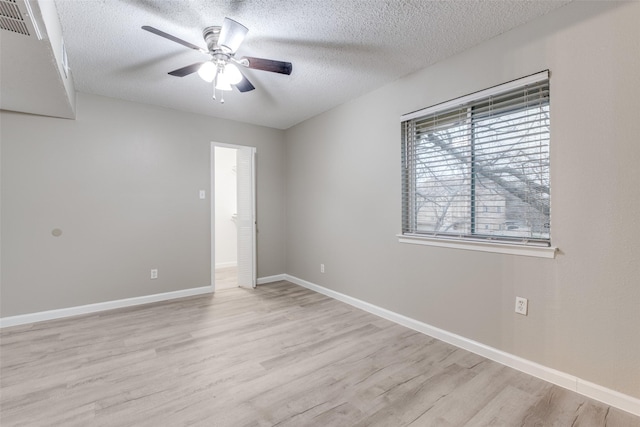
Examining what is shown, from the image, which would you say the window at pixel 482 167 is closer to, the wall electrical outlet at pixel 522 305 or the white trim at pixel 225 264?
the wall electrical outlet at pixel 522 305

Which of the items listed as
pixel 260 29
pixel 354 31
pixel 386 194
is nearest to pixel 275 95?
pixel 260 29

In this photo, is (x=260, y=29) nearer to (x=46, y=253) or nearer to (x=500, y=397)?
(x=500, y=397)

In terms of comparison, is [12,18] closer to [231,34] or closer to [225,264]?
[231,34]

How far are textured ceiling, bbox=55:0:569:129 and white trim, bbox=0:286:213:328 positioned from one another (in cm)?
241

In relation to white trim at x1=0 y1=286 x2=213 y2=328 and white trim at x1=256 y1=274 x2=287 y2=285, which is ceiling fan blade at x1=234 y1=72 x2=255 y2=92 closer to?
white trim at x1=0 y1=286 x2=213 y2=328

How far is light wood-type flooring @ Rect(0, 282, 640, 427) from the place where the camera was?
1654mm

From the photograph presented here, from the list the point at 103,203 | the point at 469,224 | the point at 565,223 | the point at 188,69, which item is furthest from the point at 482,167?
the point at 103,203

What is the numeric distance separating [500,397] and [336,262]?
2232mm

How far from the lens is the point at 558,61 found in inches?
75.9

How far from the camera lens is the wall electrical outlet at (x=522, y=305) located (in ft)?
6.81

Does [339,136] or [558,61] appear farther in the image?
[339,136]

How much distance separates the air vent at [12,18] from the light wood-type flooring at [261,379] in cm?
219

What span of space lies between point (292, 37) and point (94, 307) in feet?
11.6

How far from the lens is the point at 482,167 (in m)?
2.35
